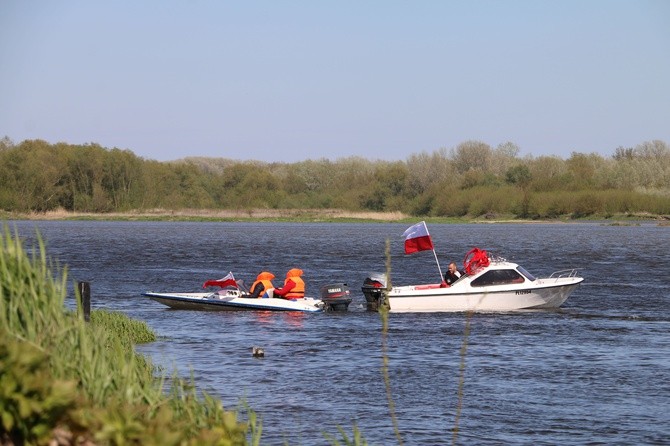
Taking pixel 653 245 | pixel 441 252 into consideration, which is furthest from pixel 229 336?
pixel 653 245

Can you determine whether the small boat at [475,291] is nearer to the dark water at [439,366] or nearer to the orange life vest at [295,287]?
the dark water at [439,366]

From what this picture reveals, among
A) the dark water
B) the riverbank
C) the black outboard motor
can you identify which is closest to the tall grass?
the dark water

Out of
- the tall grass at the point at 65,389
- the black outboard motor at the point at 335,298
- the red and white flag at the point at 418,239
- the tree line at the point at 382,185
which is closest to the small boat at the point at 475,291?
the black outboard motor at the point at 335,298

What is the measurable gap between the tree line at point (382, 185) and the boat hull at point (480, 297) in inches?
3931

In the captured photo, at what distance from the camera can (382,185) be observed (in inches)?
5635

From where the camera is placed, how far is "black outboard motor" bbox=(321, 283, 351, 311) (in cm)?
2891

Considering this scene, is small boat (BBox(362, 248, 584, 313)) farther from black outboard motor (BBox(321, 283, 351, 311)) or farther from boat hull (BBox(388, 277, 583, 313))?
black outboard motor (BBox(321, 283, 351, 311))

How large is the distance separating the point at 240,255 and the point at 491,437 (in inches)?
1942

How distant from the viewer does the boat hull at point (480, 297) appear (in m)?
29.3

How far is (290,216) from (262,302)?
11928 centimetres

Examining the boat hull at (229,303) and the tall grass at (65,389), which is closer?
the tall grass at (65,389)

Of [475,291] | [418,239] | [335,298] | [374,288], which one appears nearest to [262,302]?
[335,298]

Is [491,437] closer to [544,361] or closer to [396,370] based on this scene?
[396,370]

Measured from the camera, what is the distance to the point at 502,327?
27188mm
